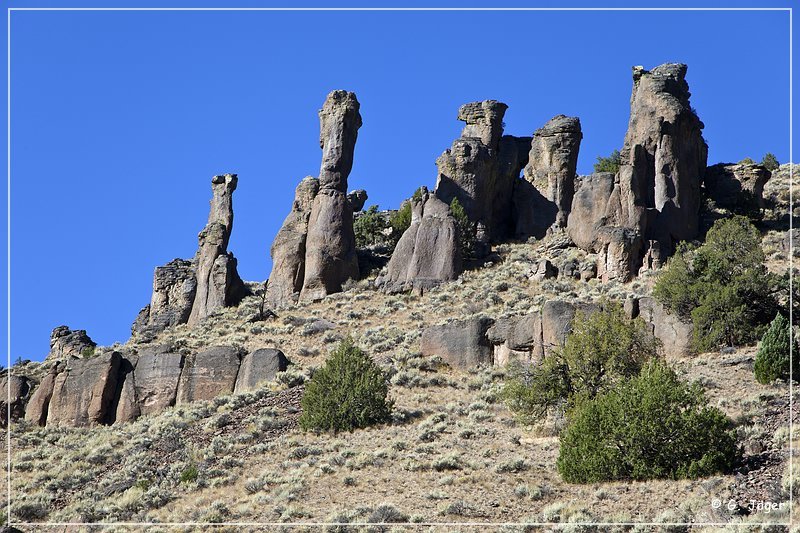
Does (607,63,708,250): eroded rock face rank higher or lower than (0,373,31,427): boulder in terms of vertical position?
higher

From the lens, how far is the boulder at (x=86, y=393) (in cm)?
6144

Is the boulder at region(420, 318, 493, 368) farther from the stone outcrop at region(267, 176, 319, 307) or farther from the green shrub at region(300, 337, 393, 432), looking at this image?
the stone outcrop at region(267, 176, 319, 307)

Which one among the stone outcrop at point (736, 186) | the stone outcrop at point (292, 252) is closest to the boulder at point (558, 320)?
the stone outcrop at point (292, 252)

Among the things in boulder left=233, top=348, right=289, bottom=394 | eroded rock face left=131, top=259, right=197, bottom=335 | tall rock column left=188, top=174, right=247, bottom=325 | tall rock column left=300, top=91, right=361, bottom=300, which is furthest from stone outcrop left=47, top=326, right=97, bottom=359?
boulder left=233, top=348, right=289, bottom=394

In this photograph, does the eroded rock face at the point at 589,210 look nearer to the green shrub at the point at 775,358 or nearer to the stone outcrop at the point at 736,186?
the stone outcrop at the point at 736,186

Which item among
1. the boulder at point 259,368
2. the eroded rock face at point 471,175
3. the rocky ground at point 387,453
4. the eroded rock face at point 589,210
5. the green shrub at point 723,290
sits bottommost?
the rocky ground at point 387,453

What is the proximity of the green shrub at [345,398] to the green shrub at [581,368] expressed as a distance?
16.4 feet

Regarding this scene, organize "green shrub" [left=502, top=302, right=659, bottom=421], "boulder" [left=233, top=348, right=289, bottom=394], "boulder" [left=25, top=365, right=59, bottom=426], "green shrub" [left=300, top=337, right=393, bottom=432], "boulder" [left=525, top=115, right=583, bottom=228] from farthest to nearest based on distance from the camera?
"boulder" [left=525, top=115, right=583, bottom=228] < "boulder" [left=25, top=365, right=59, bottom=426] < "boulder" [left=233, top=348, right=289, bottom=394] < "green shrub" [left=300, top=337, right=393, bottom=432] < "green shrub" [left=502, top=302, right=659, bottom=421]

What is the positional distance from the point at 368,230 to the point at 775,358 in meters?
37.5

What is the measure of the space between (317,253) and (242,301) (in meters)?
5.21

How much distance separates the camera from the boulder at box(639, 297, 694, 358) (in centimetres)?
5509

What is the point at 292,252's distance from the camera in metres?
75.0

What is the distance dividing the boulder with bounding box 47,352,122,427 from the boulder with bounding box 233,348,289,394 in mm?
6036

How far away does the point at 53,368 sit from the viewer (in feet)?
212
